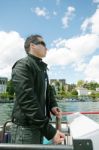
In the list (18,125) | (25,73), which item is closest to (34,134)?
(18,125)

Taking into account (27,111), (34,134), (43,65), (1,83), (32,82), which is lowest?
(34,134)

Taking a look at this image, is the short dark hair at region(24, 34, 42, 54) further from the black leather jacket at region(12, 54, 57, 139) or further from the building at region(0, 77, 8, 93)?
the building at region(0, 77, 8, 93)

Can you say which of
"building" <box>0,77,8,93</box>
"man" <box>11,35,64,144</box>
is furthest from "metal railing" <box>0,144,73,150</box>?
"building" <box>0,77,8,93</box>

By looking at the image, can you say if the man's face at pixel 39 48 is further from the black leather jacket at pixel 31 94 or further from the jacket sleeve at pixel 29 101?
the jacket sleeve at pixel 29 101

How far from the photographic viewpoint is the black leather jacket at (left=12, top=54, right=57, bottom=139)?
8.09 ft

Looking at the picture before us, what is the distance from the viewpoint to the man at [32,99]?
2.47 m

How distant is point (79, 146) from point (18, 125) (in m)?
1.55

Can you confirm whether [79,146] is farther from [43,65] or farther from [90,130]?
[43,65]

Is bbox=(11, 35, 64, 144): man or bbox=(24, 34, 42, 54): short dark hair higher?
bbox=(24, 34, 42, 54): short dark hair

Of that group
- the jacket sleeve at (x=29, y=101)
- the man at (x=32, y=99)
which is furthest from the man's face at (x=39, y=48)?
the jacket sleeve at (x=29, y=101)

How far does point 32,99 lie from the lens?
8.24 ft

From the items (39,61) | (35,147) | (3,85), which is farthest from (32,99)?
(3,85)

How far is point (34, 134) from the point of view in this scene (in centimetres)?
266

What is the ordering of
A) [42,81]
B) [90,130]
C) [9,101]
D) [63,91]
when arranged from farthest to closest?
1. [63,91]
2. [9,101]
3. [42,81]
4. [90,130]
